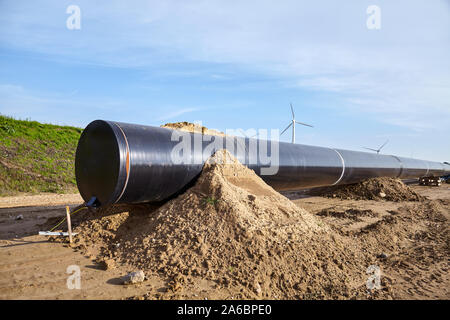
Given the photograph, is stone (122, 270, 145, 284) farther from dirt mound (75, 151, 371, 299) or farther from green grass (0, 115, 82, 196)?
green grass (0, 115, 82, 196)

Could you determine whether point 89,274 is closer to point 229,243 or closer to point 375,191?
point 229,243

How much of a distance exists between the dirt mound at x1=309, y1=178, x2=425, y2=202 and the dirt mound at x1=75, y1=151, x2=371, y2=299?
860 centimetres

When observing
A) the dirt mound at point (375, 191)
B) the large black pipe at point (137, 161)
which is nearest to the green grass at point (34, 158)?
the large black pipe at point (137, 161)

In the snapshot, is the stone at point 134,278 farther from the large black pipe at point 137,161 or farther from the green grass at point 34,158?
the green grass at point 34,158

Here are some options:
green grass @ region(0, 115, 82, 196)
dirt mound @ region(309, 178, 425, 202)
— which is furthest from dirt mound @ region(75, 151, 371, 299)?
green grass @ region(0, 115, 82, 196)

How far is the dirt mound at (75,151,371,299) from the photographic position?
423cm

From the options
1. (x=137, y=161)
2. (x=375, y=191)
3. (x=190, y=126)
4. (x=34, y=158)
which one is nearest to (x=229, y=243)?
(x=137, y=161)

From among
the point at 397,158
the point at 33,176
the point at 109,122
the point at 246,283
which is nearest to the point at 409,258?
the point at 246,283

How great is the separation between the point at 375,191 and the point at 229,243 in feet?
39.2

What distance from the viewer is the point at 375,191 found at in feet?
46.5

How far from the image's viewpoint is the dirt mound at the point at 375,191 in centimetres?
1385

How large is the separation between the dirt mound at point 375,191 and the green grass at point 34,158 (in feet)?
46.2
